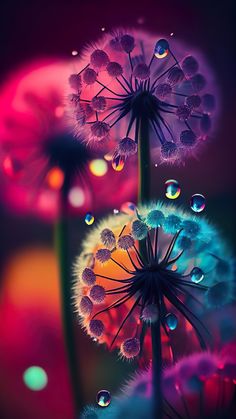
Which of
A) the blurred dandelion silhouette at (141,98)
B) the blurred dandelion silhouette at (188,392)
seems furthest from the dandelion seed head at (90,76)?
the blurred dandelion silhouette at (188,392)

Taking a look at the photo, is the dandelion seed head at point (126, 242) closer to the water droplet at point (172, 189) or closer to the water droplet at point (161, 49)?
the water droplet at point (172, 189)

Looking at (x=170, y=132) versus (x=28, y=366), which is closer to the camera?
(x=170, y=132)

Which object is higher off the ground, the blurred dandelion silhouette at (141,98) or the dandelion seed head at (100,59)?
the dandelion seed head at (100,59)

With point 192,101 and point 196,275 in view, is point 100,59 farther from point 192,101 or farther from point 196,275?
point 196,275

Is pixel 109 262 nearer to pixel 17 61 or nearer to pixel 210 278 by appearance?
pixel 210 278

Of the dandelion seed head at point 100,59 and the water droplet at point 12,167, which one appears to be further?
the water droplet at point 12,167

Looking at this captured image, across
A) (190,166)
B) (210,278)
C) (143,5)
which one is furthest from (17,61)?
(210,278)

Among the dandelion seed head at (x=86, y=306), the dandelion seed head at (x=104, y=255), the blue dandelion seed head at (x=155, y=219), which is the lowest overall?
the dandelion seed head at (x=86, y=306)

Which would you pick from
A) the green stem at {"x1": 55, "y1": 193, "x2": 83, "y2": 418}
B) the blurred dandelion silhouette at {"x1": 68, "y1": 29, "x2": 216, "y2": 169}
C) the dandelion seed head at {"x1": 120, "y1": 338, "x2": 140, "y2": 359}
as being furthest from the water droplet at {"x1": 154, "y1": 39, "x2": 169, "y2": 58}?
the dandelion seed head at {"x1": 120, "y1": 338, "x2": 140, "y2": 359}
